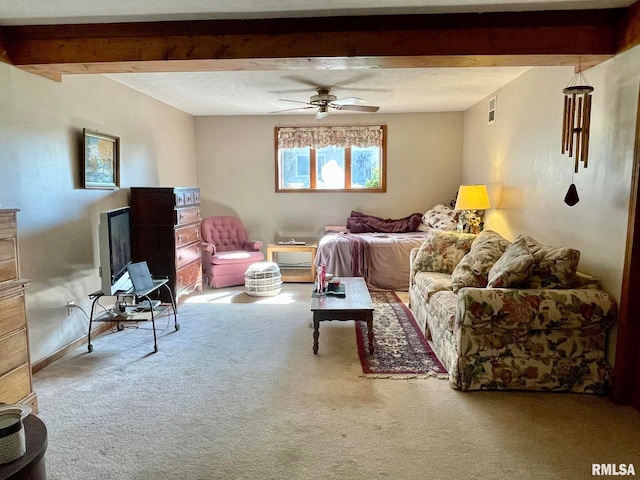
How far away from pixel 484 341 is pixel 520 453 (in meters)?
0.73

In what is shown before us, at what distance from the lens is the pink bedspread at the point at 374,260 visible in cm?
535

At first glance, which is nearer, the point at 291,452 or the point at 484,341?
the point at 291,452

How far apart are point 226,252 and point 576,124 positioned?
4459mm

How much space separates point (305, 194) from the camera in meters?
6.71

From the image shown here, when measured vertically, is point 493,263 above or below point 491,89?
below

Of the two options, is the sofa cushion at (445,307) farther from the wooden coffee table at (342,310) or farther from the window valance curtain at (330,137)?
the window valance curtain at (330,137)

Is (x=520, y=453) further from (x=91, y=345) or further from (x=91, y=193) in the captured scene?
(x=91, y=193)

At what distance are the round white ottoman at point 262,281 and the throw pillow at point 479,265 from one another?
247cm

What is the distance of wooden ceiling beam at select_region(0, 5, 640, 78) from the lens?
2.65 m

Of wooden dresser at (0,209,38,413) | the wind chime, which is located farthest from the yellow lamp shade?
wooden dresser at (0,209,38,413)

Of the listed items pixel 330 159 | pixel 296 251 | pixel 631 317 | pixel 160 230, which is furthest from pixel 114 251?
pixel 330 159

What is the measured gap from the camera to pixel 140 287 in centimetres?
356

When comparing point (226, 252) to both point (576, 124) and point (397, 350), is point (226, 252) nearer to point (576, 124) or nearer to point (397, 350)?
point (397, 350)

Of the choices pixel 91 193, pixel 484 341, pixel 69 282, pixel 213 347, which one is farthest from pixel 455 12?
pixel 69 282
